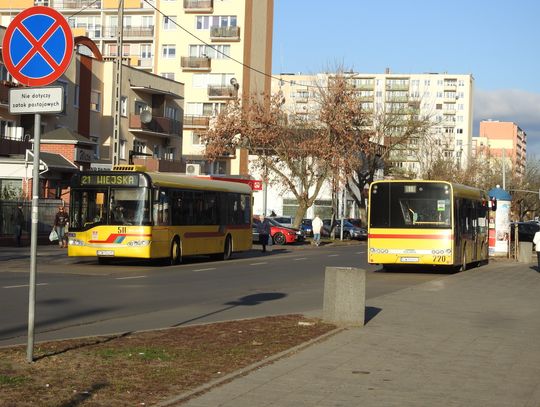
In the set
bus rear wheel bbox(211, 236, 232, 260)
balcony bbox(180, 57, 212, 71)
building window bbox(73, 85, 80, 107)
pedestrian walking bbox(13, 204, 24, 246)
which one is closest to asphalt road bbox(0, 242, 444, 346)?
bus rear wheel bbox(211, 236, 232, 260)

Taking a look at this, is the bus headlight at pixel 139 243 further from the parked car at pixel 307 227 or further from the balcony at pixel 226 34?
the balcony at pixel 226 34

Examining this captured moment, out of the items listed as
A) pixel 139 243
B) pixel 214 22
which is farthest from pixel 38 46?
pixel 214 22

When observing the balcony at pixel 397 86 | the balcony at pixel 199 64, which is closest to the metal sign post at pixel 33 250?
the balcony at pixel 199 64

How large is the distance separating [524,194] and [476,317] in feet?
314

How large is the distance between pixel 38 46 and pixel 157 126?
5758cm

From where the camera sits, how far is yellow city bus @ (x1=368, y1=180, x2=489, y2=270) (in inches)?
1045

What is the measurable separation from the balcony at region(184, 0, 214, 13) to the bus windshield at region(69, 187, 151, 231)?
60.3m

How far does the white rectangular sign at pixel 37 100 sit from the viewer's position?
8531 mm

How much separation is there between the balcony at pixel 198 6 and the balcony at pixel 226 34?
222cm

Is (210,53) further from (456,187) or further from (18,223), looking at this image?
(456,187)

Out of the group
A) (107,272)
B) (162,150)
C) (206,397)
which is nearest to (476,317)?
(206,397)

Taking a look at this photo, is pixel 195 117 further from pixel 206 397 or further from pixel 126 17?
pixel 206 397

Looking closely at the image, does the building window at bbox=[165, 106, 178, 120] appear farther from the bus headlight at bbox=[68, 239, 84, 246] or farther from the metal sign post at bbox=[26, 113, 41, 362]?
the metal sign post at bbox=[26, 113, 41, 362]

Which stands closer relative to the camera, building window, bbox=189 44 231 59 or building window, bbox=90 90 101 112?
building window, bbox=90 90 101 112
